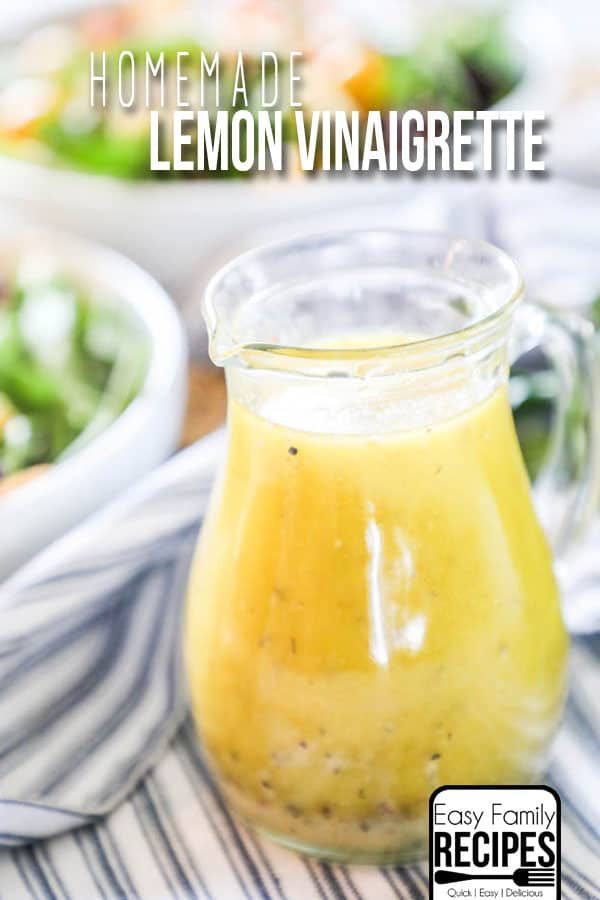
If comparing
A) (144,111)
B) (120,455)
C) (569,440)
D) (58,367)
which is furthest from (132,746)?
(144,111)

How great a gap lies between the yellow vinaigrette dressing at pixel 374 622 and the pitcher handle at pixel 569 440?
0.07 metres

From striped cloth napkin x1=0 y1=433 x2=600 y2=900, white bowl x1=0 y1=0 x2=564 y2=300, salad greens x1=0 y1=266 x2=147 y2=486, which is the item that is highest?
white bowl x1=0 y1=0 x2=564 y2=300

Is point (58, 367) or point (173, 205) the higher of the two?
point (173, 205)

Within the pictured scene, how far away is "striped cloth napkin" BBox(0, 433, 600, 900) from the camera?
2.27 ft

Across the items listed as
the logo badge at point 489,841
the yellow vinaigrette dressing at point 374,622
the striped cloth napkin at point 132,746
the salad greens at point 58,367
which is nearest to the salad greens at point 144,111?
the salad greens at point 58,367

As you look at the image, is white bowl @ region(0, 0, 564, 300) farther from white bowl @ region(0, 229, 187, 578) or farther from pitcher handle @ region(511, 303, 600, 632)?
pitcher handle @ region(511, 303, 600, 632)

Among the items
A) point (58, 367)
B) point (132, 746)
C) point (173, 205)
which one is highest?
point (173, 205)

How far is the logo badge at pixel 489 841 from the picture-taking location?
612mm

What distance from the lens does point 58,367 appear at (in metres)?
1.11

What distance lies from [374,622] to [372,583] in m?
0.02

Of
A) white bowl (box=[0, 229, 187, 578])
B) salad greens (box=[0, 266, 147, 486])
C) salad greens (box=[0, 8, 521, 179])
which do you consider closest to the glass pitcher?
white bowl (box=[0, 229, 187, 578])

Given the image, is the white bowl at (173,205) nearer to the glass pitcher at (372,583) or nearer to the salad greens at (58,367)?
the salad greens at (58,367)

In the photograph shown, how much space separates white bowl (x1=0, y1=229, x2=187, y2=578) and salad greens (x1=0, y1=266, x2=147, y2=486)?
0.03 metres

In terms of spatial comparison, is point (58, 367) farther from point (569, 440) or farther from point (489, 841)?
point (489, 841)
